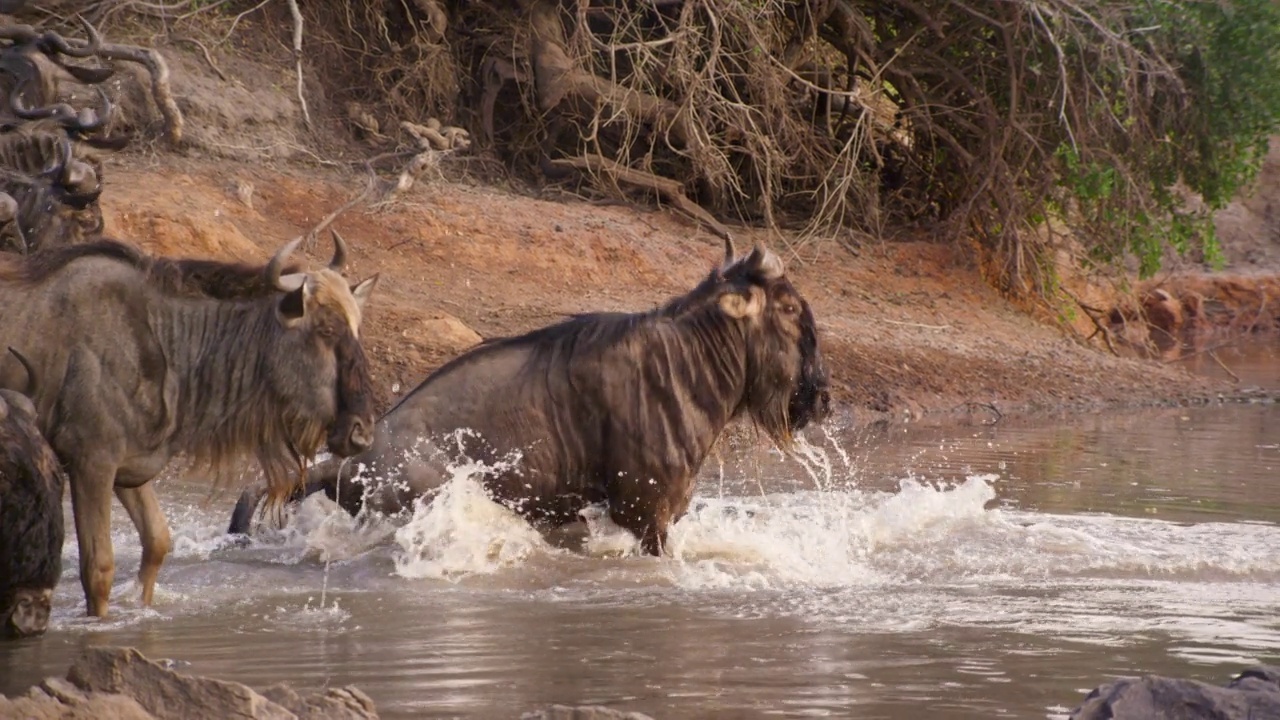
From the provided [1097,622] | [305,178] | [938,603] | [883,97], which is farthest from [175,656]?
[883,97]

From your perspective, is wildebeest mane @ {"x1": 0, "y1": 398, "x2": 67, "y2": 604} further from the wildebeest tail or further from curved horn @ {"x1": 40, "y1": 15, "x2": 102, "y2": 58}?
curved horn @ {"x1": 40, "y1": 15, "x2": 102, "y2": 58}

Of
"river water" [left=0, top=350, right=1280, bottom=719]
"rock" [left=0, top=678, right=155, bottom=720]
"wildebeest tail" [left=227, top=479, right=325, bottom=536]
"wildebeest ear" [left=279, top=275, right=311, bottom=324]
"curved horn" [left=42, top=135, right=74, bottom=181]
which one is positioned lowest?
"river water" [left=0, top=350, right=1280, bottom=719]

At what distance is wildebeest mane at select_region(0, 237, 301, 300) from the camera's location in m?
6.21

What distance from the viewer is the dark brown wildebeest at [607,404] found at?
25.3 feet

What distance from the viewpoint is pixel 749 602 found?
6906 mm

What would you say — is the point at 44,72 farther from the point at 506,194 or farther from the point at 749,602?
the point at 749,602

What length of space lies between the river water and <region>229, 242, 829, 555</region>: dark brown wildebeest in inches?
6.1

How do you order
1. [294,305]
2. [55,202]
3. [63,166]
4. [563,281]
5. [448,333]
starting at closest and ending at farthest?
[294,305] < [55,202] < [63,166] < [448,333] < [563,281]

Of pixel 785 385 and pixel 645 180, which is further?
pixel 645 180

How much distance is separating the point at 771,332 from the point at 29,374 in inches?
131

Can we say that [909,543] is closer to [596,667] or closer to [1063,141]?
[596,667]

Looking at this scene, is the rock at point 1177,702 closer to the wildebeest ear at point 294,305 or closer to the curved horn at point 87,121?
the wildebeest ear at point 294,305

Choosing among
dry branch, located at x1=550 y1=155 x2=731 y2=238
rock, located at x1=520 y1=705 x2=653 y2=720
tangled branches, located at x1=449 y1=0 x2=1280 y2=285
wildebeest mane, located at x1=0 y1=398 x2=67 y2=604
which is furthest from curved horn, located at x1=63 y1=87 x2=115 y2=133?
rock, located at x1=520 y1=705 x2=653 y2=720

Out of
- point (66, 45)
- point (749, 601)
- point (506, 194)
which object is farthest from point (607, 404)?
point (506, 194)
